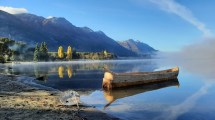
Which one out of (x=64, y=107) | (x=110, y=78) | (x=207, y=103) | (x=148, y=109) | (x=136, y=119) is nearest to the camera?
(x=136, y=119)

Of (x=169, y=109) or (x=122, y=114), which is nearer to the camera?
(x=122, y=114)

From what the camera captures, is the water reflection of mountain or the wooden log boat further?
the water reflection of mountain

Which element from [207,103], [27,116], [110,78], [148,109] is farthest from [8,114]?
[110,78]

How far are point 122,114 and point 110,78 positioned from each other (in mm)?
20922

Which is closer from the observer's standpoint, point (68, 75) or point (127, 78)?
point (127, 78)

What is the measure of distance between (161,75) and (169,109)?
31522 mm

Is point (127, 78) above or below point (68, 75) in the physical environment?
above

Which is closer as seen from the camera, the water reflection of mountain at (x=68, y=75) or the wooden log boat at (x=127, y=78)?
the wooden log boat at (x=127, y=78)

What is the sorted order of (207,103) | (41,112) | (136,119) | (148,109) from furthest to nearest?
1. (207,103)
2. (148,109)
3. (136,119)
4. (41,112)

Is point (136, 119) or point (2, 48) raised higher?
point (2, 48)

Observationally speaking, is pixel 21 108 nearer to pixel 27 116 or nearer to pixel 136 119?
pixel 27 116

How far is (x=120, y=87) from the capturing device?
46.3m

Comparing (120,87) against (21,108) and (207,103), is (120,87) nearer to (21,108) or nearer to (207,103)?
(207,103)

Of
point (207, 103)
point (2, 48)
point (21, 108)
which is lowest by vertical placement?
point (207, 103)
